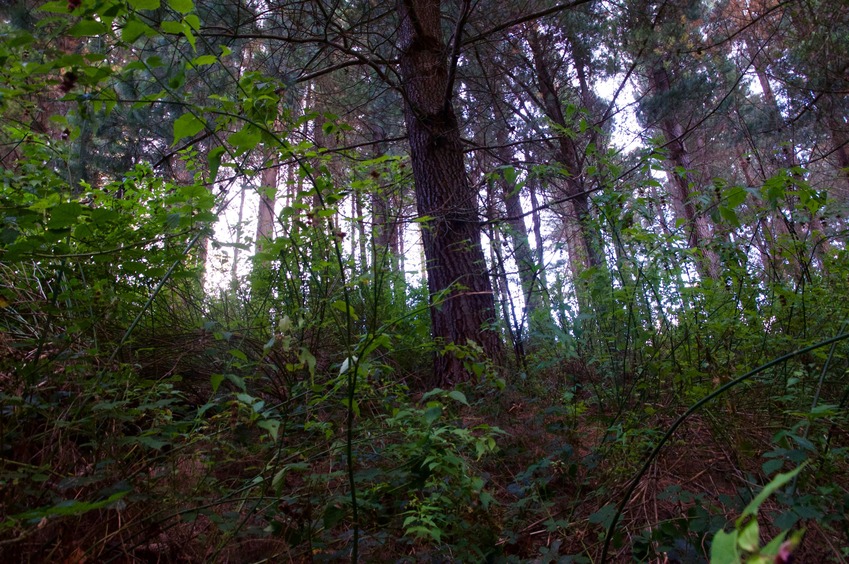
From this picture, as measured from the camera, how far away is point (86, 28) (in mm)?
1484

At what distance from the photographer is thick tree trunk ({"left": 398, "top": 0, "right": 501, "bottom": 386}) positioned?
433cm

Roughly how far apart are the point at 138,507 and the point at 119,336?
4.26 ft

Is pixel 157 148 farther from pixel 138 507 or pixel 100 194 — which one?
pixel 138 507

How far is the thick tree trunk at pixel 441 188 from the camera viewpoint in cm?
433

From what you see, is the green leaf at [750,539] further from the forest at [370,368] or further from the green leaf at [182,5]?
the green leaf at [182,5]

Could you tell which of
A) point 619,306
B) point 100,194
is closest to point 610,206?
point 619,306

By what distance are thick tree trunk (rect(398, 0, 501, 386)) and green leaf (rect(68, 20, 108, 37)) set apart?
2922 millimetres

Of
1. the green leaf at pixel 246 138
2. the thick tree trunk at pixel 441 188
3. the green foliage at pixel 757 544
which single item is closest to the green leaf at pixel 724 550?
the green foliage at pixel 757 544

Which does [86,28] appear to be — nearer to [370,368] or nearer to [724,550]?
[370,368]

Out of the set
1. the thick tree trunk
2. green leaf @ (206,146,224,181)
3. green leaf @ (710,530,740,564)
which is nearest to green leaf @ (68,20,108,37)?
green leaf @ (206,146,224,181)

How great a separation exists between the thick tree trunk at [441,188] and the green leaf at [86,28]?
2.92m

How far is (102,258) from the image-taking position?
2543mm

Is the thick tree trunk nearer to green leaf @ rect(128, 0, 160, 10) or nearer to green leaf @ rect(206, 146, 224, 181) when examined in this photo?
green leaf @ rect(206, 146, 224, 181)

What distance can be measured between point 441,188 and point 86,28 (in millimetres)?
3289
